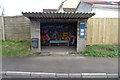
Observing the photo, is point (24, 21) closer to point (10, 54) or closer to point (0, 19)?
point (0, 19)

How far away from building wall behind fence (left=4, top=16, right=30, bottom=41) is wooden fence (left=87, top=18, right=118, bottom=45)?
15.9 ft

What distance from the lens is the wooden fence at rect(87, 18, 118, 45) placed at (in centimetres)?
902

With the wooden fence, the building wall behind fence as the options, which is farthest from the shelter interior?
the building wall behind fence

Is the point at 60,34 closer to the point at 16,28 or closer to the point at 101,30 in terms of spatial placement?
the point at 101,30

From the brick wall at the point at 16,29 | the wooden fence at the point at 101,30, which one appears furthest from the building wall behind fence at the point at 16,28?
the wooden fence at the point at 101,30

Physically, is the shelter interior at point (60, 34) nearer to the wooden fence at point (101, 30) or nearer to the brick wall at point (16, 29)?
the wooden fence at point (101, 30)

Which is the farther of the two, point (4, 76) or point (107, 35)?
point (107, 35)

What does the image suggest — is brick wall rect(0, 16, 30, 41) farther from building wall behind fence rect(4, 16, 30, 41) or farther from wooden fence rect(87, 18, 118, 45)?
wooden fence rect(87, 18, 118, 45)

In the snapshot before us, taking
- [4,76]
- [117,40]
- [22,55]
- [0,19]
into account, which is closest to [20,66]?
[4,76]

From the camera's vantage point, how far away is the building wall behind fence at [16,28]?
9.57m

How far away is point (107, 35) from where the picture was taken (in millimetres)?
9047

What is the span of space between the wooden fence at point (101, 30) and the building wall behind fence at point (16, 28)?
485 cm

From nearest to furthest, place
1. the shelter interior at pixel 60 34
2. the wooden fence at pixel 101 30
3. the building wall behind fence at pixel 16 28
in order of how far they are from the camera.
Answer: the wooden fence at pixel 101 30, the building wall behind fence at pixel 16 28, the shelter interior at pixel 60 34

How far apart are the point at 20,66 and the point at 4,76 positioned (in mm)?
892
